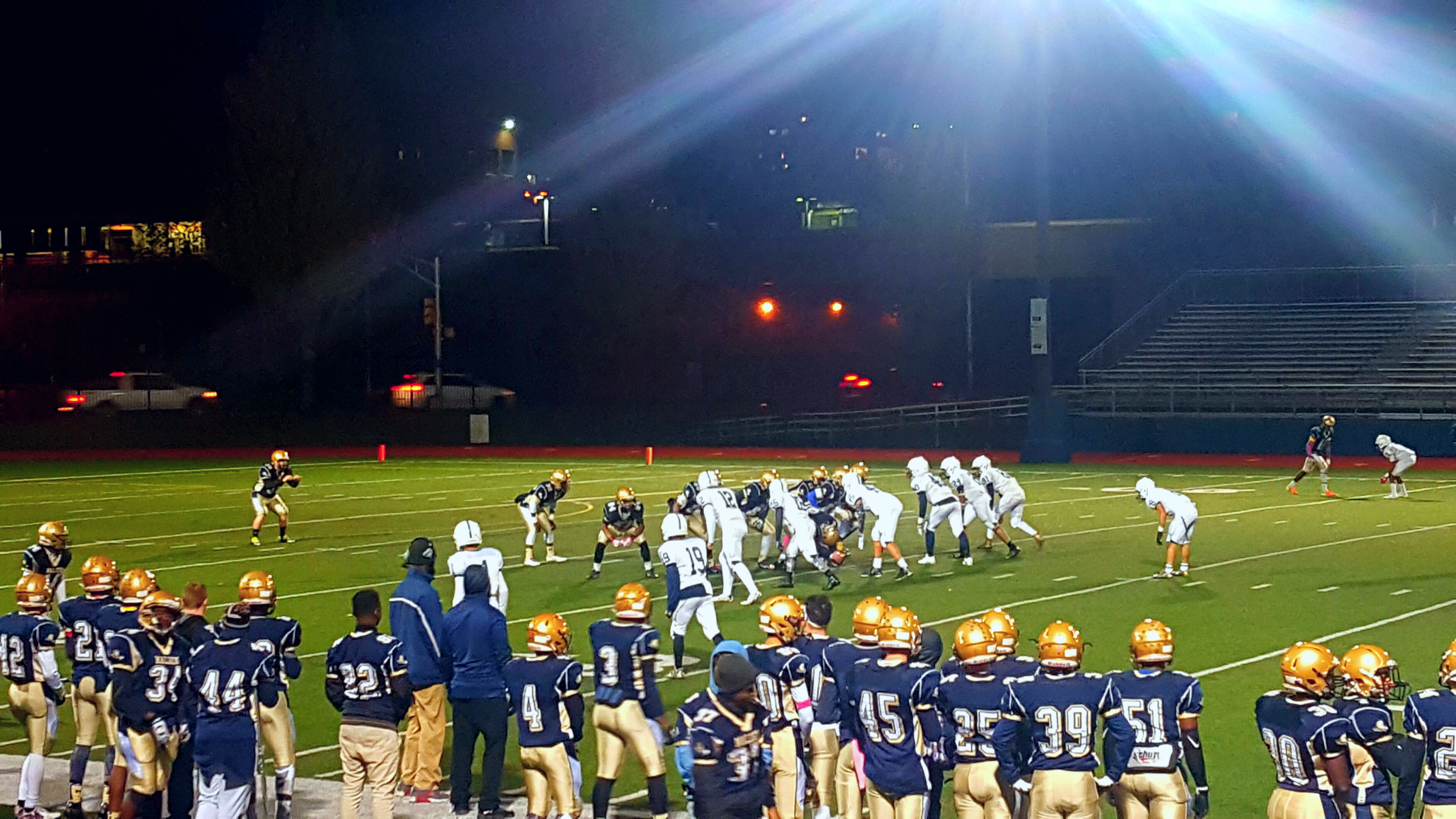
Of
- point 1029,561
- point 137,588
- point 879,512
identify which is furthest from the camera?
point 1029,561

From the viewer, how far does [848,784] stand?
372 inches

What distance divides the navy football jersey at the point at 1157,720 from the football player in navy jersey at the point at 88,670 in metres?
6.19

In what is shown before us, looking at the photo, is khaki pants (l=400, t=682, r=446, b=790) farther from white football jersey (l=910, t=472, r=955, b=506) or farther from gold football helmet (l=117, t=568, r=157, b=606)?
white football jersey (l=910, t=472, r=955, b=506)

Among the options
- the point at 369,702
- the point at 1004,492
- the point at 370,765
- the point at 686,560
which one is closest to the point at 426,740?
the point at 370,765

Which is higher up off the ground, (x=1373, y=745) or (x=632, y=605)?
(x=632, y=605)

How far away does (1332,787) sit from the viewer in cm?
777

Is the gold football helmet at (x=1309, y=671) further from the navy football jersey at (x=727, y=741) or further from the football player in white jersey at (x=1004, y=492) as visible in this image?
→ the football player in white jersey at (x=1004, y=492)

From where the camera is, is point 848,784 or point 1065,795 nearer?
point 1065,795

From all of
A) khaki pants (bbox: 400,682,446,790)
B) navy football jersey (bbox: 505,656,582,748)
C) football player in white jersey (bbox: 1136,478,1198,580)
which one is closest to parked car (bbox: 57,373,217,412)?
football player in white jersey (bbox: 1136,478,1198,580)

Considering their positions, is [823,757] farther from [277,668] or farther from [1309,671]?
[277,668]

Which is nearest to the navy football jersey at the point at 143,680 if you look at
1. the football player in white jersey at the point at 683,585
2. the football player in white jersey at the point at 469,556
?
the football player in white jersey at the point at 469,556

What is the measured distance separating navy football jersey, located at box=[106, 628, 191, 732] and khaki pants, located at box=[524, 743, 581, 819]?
49.9 inches

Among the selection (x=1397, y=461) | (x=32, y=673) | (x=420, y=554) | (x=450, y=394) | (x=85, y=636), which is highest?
(x=450, y=394)

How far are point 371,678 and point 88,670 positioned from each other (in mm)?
2503
